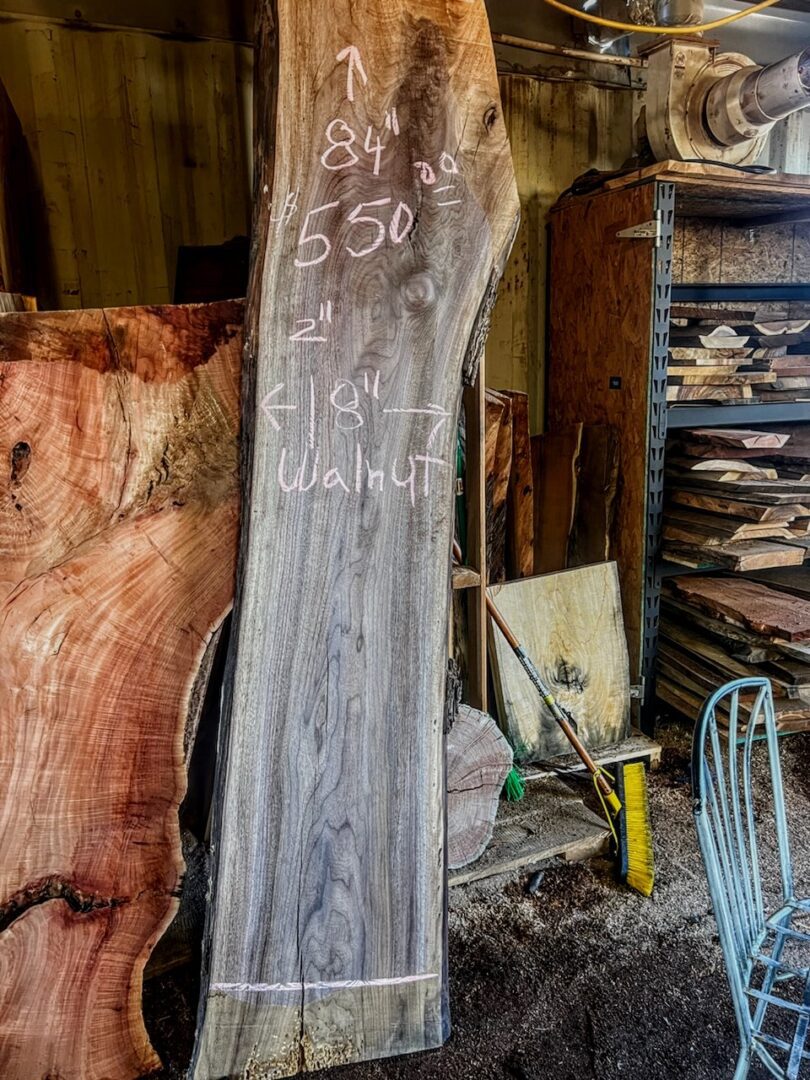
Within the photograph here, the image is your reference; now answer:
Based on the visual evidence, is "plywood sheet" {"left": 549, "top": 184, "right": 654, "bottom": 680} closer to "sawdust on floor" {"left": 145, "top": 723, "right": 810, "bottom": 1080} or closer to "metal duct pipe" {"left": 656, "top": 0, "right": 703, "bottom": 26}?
"metal duct pipe" {"left": 656, "top": 0, "right": 703, "bottom": 26}

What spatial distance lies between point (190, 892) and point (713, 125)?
2.45 metres

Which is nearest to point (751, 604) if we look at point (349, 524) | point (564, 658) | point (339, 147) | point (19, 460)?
point (564, 658)

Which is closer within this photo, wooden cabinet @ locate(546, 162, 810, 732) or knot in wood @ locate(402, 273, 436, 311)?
knot in wood @ locate(402, 273, 436, 311)

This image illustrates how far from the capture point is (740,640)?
2324mm

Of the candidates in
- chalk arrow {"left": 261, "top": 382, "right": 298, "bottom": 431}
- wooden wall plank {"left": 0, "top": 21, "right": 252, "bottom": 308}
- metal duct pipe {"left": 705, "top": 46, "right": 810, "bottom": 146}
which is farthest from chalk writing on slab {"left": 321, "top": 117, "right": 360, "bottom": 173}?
metal duct pipe {"left": 705, "top": 46, "right": 810, "bottom": 146}

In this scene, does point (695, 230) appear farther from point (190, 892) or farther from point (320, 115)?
point (190, 892)

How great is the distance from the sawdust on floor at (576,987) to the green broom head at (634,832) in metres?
0.04

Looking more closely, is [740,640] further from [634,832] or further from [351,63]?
[351,63]

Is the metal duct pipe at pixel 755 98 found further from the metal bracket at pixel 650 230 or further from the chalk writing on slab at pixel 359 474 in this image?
the chalk writing on slab at pixel 359 474

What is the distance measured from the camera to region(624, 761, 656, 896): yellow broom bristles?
1.78m

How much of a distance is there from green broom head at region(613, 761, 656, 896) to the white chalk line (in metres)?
0.68

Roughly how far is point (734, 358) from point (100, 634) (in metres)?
2.08

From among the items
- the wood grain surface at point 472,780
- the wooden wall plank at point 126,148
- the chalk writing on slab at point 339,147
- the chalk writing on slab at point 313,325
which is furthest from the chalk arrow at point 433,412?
the wooden wall plank at point 126,148

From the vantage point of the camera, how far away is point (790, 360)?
2398 mm
